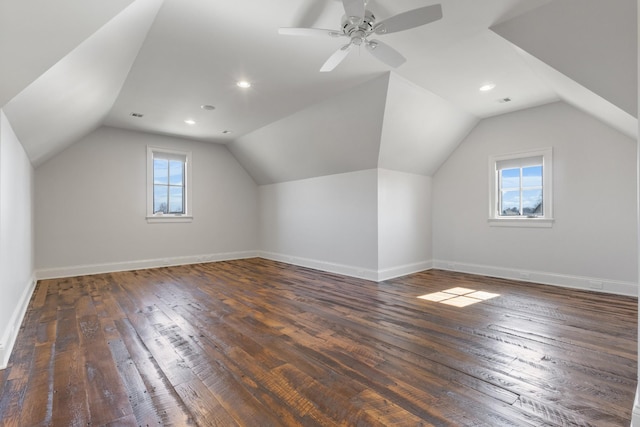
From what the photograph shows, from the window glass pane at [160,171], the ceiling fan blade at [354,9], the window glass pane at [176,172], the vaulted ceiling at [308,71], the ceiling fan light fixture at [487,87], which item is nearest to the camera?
the ceiling fan blade at [354,9]

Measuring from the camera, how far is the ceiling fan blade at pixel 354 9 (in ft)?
6.83

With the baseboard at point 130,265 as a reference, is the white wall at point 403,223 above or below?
above

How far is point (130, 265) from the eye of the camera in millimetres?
5965

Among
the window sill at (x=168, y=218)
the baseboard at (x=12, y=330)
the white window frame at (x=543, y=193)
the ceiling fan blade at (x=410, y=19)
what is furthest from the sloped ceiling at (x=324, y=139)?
the baseboard at (x=12, y=330)

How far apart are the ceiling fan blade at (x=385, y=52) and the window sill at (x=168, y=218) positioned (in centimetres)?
536

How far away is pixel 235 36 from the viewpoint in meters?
2.82

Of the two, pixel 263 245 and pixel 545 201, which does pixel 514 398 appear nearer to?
pixel 545 201

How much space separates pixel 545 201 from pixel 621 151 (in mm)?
A: 1050

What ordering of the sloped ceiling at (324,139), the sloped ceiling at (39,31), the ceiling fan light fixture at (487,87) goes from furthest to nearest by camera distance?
the sloped ceiling at (324,139), the ceiling fan light fixture at (487,87), the sloped ceiling at (39,31)

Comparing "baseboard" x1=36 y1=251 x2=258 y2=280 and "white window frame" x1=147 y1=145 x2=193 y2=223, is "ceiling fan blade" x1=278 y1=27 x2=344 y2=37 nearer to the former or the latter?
"white window frame" x1=147 y1=145 x2=193 y2=223

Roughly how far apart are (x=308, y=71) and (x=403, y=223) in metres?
3.13

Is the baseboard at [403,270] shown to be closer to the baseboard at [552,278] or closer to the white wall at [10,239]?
the baseboard at [552,278]

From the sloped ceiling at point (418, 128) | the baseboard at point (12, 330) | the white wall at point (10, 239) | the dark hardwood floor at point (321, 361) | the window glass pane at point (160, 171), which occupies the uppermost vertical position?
the sloped ceiling at point (418, 128)

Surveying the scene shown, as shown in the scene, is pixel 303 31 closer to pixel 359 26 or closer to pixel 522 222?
pixel 359 26
